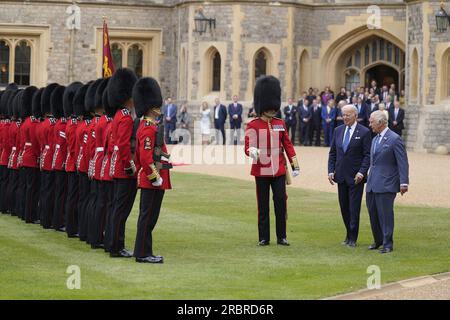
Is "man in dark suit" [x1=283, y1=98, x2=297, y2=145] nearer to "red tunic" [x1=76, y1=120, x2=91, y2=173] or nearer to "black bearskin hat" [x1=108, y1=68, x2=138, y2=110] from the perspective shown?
"red tunic" [x1=76, y1=120, x2=91, y2=173]

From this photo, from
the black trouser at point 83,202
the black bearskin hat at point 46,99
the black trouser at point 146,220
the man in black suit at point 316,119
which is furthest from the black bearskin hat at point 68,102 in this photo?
the man in black suit at point 316,119

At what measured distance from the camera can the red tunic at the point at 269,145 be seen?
12797mm

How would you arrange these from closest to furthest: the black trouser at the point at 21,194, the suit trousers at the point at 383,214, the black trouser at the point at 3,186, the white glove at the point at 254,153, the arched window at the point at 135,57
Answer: the suit trousers at the point at 383,214 < the white glove at the point at 254,153 < the black trouser at the point at 21,194 < the black trouser at the point at 3,186 < the arched window at the point at 135,57

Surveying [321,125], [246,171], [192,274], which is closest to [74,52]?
[321,125]

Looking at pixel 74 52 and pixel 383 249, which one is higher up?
pixel 74 52

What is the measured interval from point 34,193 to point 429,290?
676 cm

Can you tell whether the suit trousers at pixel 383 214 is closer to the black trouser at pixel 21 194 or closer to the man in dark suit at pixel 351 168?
the man in dark suit at pixel 351 168

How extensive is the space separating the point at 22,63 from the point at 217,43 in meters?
5.89

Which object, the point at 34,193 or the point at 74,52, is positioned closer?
the point at 34,193

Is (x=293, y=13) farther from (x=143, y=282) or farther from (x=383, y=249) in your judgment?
(x=143, y=282)

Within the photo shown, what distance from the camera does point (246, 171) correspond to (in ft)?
78.8

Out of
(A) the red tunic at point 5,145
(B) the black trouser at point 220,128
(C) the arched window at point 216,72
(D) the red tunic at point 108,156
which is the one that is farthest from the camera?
(C) the arched window at point 216,72

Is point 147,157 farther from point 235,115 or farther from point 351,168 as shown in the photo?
point 235,115

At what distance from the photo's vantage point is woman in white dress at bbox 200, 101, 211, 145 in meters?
32.7
